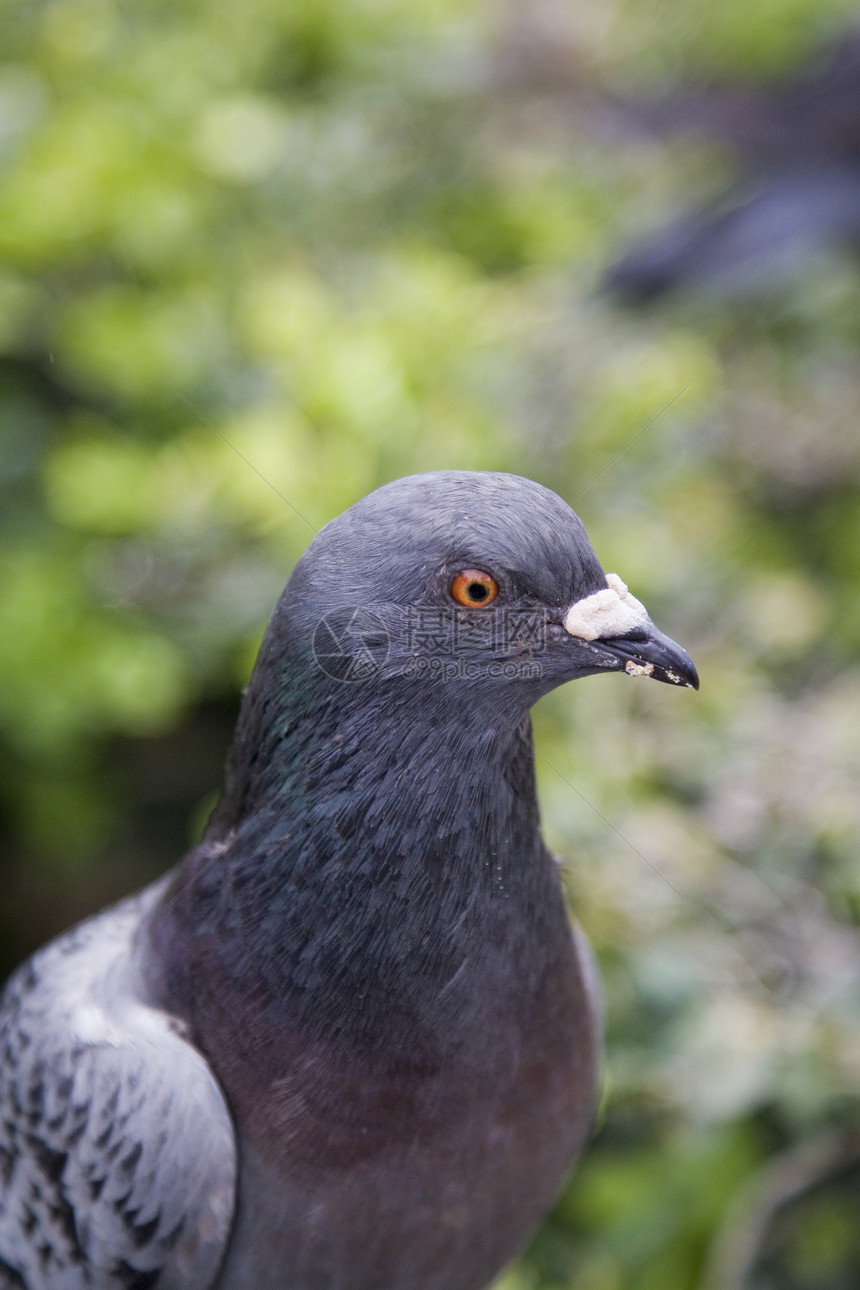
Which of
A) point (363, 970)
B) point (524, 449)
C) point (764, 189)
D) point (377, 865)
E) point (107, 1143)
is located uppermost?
point (764, 189)

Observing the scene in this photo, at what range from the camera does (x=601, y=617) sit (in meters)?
1.48

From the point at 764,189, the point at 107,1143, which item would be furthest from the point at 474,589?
the point at 764,189

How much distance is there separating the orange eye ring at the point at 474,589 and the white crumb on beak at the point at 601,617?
0.33 ft

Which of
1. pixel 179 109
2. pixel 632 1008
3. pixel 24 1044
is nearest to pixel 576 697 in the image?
pixel 632 1008

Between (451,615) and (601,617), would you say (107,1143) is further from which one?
(601,617)

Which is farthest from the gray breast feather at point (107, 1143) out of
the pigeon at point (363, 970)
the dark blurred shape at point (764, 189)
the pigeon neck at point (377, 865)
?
the dark blurred shape at point (764, 189)

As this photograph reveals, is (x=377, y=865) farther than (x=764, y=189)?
No

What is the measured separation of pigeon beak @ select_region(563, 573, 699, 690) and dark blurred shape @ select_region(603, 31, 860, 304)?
2.44 meters

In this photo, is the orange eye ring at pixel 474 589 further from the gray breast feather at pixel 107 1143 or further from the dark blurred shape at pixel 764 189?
the dark blurred shape at pixel 764 189

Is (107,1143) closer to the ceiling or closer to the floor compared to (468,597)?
closer to the floor

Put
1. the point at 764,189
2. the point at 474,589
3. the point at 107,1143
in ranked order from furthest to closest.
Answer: the point at 764,189 < the point at 107,1143 < the point at 474,589

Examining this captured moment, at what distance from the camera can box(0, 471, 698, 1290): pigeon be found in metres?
1.47

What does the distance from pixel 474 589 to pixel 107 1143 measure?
98 centimetres

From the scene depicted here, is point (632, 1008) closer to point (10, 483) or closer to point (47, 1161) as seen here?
point (47, 1161)
